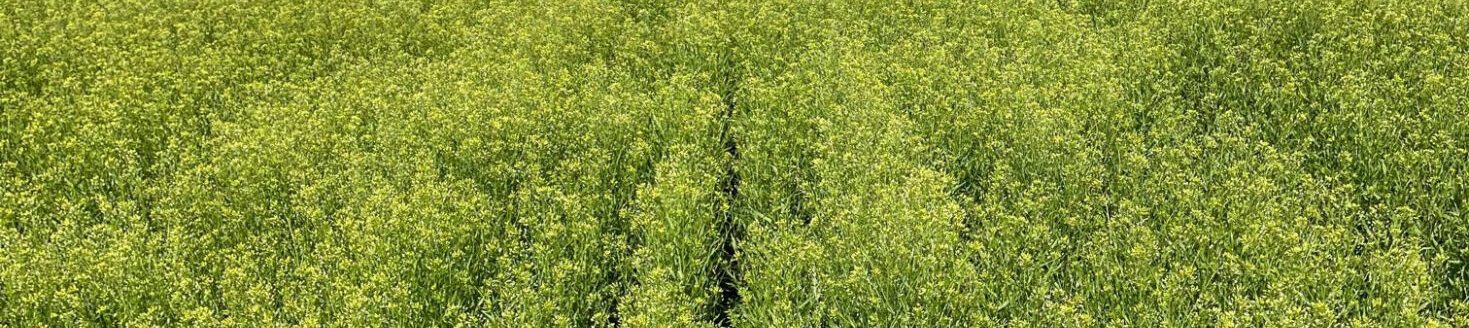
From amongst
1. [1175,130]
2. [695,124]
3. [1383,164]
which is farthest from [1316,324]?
[695,124]

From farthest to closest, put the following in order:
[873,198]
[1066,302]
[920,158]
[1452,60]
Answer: [1452,60] → [920,158] → [873,198] → [1066,302]

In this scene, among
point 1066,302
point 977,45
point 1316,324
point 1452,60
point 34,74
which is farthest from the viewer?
point 34,74

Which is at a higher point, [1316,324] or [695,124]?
[1316,324]

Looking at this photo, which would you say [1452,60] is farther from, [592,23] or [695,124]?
[592,23]

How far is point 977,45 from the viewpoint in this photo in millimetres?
6652

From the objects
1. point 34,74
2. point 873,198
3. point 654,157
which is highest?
point 873,198

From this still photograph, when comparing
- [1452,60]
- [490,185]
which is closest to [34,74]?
[490,185]

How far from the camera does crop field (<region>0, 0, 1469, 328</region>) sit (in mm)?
4133

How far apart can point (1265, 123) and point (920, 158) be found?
1.67 m

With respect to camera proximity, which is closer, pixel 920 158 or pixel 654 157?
pixel 920 158

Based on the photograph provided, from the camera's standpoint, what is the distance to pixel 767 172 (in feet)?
17.8

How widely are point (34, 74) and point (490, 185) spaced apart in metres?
4.00

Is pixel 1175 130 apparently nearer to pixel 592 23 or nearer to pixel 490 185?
pixel 490 185

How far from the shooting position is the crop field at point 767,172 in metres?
4.13
